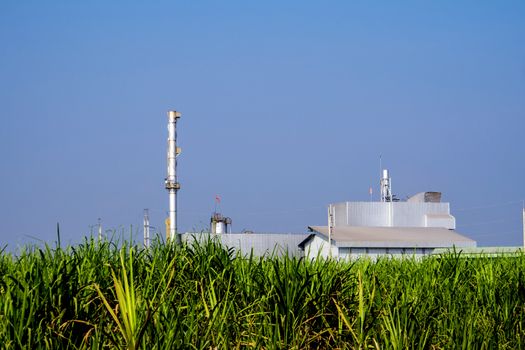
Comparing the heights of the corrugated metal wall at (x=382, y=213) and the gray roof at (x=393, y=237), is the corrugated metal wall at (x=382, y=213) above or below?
above

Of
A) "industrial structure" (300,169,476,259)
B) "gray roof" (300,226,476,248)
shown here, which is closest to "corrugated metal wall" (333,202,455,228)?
"industrial structure" (300,169,476,259)

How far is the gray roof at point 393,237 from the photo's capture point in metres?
47.8

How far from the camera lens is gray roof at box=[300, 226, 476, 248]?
4778 centimetres

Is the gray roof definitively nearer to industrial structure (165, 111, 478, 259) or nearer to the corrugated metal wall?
industrial structure (165, 111, 478, 259)

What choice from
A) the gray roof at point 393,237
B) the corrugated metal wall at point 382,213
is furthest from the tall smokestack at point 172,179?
the corrugated metal wall at point 382,213

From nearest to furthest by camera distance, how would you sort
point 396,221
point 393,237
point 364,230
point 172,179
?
1. point 172,179
2. point 393,237
3. point 364,230
4. point 396,221

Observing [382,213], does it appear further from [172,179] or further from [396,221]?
[172,179]

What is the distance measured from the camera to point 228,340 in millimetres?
7930

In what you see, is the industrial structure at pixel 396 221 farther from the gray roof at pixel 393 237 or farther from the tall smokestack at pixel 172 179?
the tall smokestack at pixel 172 179

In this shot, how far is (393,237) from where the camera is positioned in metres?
52.0

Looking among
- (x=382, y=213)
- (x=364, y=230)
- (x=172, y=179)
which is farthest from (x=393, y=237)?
(x=172, y=179)

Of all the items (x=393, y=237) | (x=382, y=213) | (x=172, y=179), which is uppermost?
(x=172, y=179)

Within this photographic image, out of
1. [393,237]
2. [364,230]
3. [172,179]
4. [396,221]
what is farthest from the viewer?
[396,221]

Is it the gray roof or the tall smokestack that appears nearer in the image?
the tall smokestack
